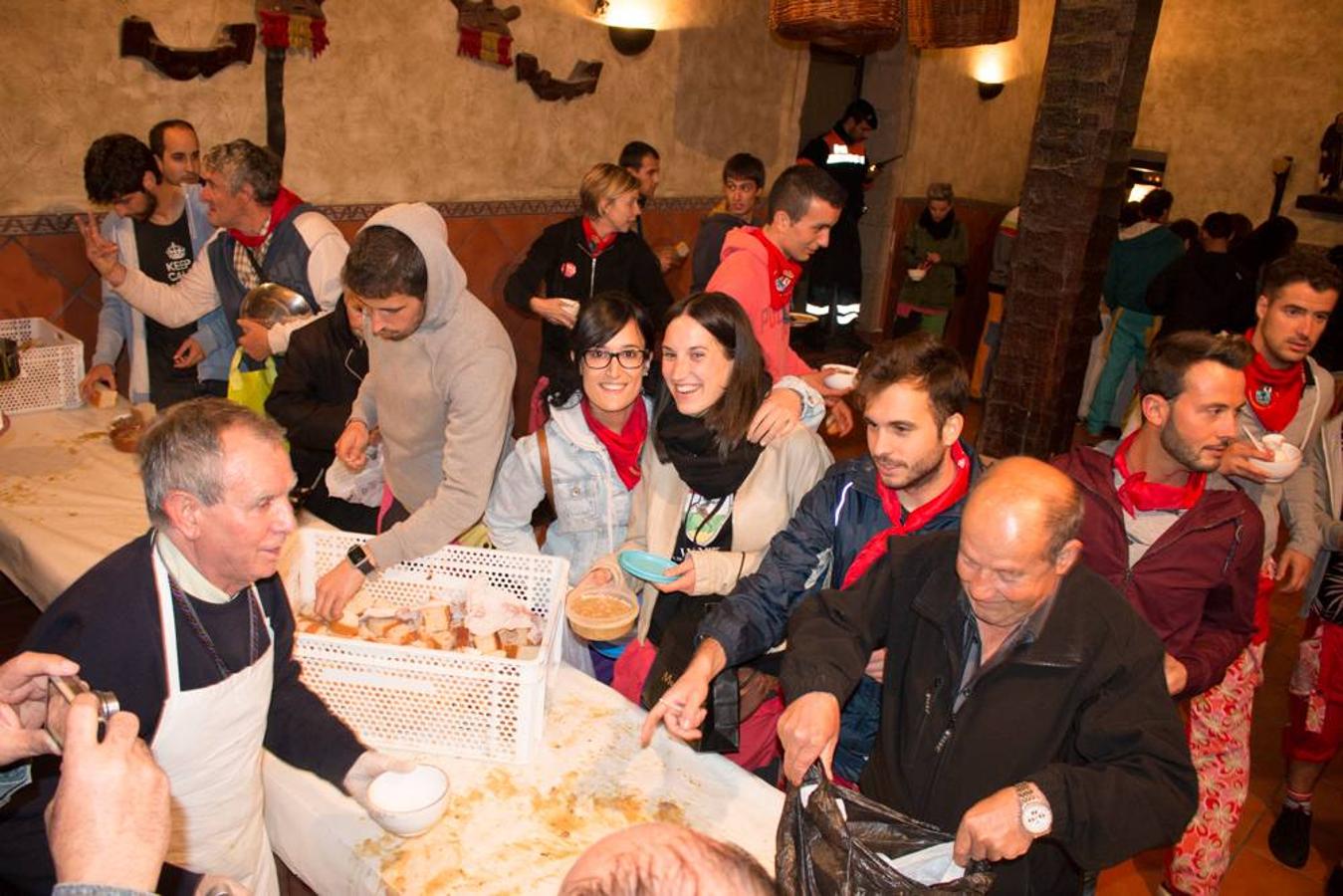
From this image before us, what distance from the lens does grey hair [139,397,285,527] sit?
5.84 feet

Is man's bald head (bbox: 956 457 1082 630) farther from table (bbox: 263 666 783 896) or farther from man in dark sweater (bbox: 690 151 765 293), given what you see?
man in dark sweater (bbox: 690 151 765 293)

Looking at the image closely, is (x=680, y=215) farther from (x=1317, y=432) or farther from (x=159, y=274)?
(x=1317, y=432)

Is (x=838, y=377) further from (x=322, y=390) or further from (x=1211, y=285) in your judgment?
(x=1211, y=285)

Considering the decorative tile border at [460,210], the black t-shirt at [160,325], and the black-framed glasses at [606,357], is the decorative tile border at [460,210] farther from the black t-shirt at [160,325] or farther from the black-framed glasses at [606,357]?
the black-framed glasses at [606,357]

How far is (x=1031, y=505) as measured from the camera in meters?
1.84

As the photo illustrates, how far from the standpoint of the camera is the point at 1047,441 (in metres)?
4.52

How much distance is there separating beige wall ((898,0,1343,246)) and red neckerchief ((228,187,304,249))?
673 cm

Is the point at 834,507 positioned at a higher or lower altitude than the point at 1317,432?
lower

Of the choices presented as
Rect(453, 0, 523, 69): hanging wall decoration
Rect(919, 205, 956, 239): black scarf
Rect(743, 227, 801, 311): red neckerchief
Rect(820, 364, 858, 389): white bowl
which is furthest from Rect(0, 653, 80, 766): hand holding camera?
Rect(919, 205, 956, 239): black scarf

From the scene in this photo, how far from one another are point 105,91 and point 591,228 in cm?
241

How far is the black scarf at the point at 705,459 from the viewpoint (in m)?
2.69

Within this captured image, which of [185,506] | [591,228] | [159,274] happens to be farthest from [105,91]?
[185,506]

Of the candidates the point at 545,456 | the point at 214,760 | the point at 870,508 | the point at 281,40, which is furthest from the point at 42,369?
the point at 870,508

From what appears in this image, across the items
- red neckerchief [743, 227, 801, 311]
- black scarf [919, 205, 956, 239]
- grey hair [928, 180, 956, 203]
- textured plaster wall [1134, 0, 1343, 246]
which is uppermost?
textured plaster wall [1134, 0, 1343, 246]
